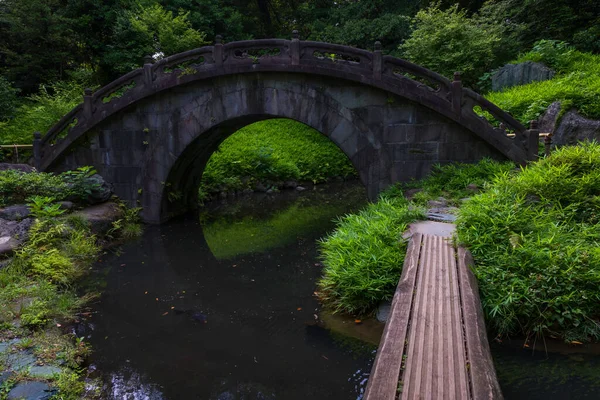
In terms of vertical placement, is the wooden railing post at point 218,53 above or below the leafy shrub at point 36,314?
above

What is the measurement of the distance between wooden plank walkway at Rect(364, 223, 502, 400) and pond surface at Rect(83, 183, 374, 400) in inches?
42.0

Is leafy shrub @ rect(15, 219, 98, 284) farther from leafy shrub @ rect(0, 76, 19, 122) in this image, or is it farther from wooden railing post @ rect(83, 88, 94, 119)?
leafy shrub @ rect(0, 76, 19, 122)

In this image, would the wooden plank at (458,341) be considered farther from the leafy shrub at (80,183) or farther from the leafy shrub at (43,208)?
the leafy shrub at (80,183)

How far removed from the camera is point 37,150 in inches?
458

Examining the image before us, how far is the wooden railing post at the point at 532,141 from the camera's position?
8.09 meters

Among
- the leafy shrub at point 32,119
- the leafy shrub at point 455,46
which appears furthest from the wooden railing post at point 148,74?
the leafy shrub at point 455,46

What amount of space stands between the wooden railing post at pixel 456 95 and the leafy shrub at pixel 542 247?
7.18 ft

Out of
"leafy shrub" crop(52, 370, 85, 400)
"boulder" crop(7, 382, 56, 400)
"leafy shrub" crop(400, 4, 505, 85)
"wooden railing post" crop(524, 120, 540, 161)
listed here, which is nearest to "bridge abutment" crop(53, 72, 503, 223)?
"wooden railing post" crop(524, 120, 540, 161)

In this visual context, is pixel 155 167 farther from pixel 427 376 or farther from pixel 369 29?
pixel 369 29

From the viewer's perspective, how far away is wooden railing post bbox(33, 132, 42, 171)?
11578mm

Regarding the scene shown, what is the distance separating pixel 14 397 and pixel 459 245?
191 inches

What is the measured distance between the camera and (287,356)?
17.0ft

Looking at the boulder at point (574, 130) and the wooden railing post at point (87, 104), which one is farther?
the wooden railing post at point (87, 104)

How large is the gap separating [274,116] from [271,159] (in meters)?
7.00
